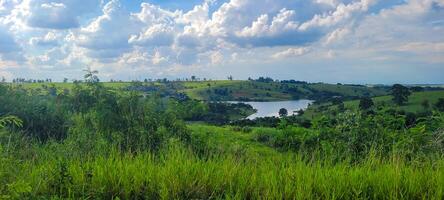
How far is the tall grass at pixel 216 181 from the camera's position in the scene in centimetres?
570

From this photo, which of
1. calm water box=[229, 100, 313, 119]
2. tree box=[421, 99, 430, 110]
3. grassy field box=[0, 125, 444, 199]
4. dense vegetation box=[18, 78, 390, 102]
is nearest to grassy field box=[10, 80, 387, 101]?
dense vegetation box=[18, 78, 390, 102]

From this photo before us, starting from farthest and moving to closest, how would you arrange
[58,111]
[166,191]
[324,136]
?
[58,111]
[324,136]
[166,191]

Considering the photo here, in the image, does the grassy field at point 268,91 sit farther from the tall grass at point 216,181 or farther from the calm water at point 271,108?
the tall grass at point 216,181

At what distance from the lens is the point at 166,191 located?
566 centimetres

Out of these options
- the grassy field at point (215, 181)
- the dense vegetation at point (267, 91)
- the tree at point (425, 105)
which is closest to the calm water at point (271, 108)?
the dense vegetation at point (267, 91)

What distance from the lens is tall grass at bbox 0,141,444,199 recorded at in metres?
5.70

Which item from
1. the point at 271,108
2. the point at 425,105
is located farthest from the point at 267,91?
the point at 425,105

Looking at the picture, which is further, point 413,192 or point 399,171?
point 399,171

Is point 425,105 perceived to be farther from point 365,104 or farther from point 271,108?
point 365,104

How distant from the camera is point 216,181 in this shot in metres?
6.21

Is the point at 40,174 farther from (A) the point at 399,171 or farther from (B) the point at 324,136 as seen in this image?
(B) the point at 324,136

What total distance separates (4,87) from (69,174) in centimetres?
1219

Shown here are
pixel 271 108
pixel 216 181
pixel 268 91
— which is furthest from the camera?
pixel 268 91

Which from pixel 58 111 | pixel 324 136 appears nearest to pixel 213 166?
pixel 324 136
